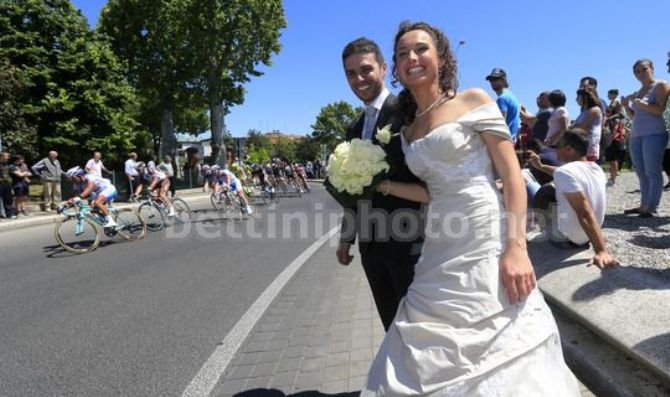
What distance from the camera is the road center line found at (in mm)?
3520

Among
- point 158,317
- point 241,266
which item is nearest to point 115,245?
point 241,266

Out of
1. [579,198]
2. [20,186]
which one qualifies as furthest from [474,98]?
[20,186]

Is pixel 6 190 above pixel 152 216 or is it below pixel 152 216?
above

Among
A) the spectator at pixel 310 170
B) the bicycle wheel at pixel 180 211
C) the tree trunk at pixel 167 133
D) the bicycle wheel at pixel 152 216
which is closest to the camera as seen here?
the bicycle wheel at pixel 152 216

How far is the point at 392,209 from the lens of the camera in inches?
106

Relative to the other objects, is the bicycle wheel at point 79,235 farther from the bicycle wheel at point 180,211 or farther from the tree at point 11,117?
the tree at point 11,117

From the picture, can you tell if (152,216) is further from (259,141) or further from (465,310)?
(259,141)

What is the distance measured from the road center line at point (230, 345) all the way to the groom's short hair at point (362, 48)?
92.6 inches

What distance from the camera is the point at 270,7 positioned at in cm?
3691

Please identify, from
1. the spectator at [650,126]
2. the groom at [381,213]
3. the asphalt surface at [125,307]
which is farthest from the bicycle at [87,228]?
the spectator at [650,126]

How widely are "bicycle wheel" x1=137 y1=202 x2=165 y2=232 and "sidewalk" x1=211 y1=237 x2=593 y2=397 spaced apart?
24.1 feet

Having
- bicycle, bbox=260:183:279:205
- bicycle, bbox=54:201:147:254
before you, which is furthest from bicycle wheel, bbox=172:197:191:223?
bicycle, bbox=260:183:279:205

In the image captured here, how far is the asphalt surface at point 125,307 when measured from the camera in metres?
3.75

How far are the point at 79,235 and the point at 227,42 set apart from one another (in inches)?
1130
